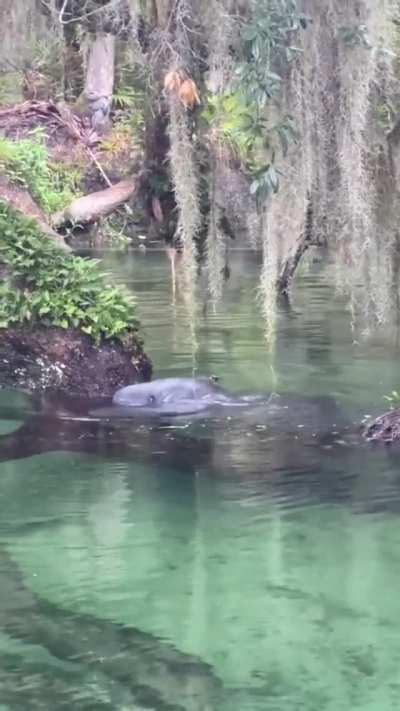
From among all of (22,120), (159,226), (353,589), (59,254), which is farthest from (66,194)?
(353,589)

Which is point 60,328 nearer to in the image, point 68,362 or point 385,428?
point 68,362

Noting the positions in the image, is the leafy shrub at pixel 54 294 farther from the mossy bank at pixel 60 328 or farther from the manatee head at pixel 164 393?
the manatee head at pixel 164 393

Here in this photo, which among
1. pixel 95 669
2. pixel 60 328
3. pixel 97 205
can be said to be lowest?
pixel 95 669

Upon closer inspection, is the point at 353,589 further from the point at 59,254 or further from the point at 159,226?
the point at 59,254

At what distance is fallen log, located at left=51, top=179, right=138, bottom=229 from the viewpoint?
1267 cm

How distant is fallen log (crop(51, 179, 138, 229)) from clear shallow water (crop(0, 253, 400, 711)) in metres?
3.30

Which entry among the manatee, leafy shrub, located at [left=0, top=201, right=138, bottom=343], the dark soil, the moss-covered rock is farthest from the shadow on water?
leafy shrub, located at [left=0, top=201, right=138, bottom=343]

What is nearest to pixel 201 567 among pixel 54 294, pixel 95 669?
pixel 95 669

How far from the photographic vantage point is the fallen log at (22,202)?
11.8m

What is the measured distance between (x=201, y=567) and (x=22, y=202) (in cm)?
704

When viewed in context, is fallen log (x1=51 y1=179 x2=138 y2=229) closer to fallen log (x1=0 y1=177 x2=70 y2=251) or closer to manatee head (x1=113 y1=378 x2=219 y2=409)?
fallen log (x1=0 y1=177 x2=70 y2=251)

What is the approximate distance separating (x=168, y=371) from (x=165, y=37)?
17.3 feet

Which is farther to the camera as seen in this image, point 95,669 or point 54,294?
point 54,294

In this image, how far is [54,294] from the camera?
429 inches
